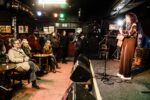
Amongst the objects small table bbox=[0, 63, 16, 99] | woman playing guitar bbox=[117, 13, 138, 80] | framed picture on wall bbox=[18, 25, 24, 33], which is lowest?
small table bbox=[0, 63, 16, 99]

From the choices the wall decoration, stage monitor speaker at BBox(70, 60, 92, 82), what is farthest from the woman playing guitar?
the wall decoration

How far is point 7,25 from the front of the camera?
14.4 metres

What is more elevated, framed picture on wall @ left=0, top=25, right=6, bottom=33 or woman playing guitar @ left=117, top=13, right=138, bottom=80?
framed picture on wall @ left=0, top=25, right=6, bottom=33

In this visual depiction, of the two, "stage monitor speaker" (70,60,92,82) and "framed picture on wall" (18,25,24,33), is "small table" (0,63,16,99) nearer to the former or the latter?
"stage monitor speaker" (70,60,92,82)

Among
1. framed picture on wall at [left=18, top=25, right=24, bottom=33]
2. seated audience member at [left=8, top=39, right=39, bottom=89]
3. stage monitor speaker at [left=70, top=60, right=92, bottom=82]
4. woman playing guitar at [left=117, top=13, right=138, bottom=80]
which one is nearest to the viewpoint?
woman playing guitar at [left=117, top=13, right=138, bottom=80]

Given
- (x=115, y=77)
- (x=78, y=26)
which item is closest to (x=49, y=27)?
(x=78, y=26)

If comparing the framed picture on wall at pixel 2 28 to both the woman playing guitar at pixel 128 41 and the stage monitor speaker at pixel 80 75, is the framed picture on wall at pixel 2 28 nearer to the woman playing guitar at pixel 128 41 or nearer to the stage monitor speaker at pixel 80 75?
the stage monitor speaker at pixel 80 75

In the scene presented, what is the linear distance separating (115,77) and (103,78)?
0.55m

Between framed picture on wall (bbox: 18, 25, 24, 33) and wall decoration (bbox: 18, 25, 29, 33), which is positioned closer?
framed picture on wall (bbox: 18, 25, 24, 33)

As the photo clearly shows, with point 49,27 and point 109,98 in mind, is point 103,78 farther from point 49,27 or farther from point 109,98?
point 49,27

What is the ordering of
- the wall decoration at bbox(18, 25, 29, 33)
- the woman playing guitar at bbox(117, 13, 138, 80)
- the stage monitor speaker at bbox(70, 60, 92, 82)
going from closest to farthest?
the woman playing guitar at bbox(117, 13, 138, 80), the stage monitor speaker at bbox(70, 60, 92, 82), the wall decoration at bbox(18, 25, 29, 33)

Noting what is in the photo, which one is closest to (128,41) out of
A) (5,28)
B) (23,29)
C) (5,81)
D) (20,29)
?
(5,81)

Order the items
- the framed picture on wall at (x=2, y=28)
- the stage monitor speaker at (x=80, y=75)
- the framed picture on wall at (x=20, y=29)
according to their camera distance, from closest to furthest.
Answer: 1. the stage monitor speaker at (x=80, y=75)
2. the framed picture on wall at (x=2, y=28)
3. the framed picture on wall at (x=20, y=29)

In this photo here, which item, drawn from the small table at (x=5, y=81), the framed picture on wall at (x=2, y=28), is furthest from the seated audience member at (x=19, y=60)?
the framed picture on wall at (x=2, y=28)
